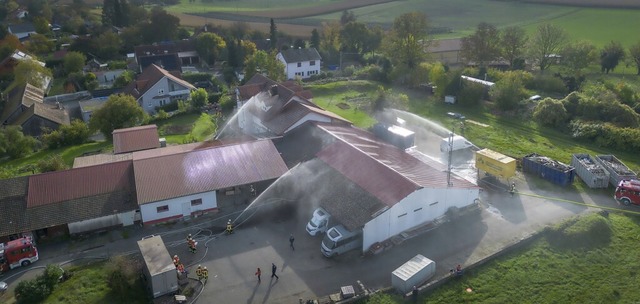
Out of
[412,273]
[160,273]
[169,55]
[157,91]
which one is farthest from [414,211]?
[169,55]

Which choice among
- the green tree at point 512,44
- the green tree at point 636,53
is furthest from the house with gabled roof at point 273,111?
the green tree at point 636,53

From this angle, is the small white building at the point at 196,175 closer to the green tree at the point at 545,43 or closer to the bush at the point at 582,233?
the bush at the point at 582,233

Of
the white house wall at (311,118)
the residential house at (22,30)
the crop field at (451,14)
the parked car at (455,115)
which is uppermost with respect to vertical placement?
the crop field at (451,14)

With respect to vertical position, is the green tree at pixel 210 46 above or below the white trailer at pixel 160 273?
above

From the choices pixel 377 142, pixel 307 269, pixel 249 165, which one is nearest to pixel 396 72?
pixel 377 142

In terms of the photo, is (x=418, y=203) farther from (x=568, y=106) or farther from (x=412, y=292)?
(x=568, y=106)

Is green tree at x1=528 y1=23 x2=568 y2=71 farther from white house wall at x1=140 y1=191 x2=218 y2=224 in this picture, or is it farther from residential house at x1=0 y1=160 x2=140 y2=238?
residential house at x1=0 y1=160 x2=140 y2=238

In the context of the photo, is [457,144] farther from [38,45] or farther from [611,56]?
[38,45]
